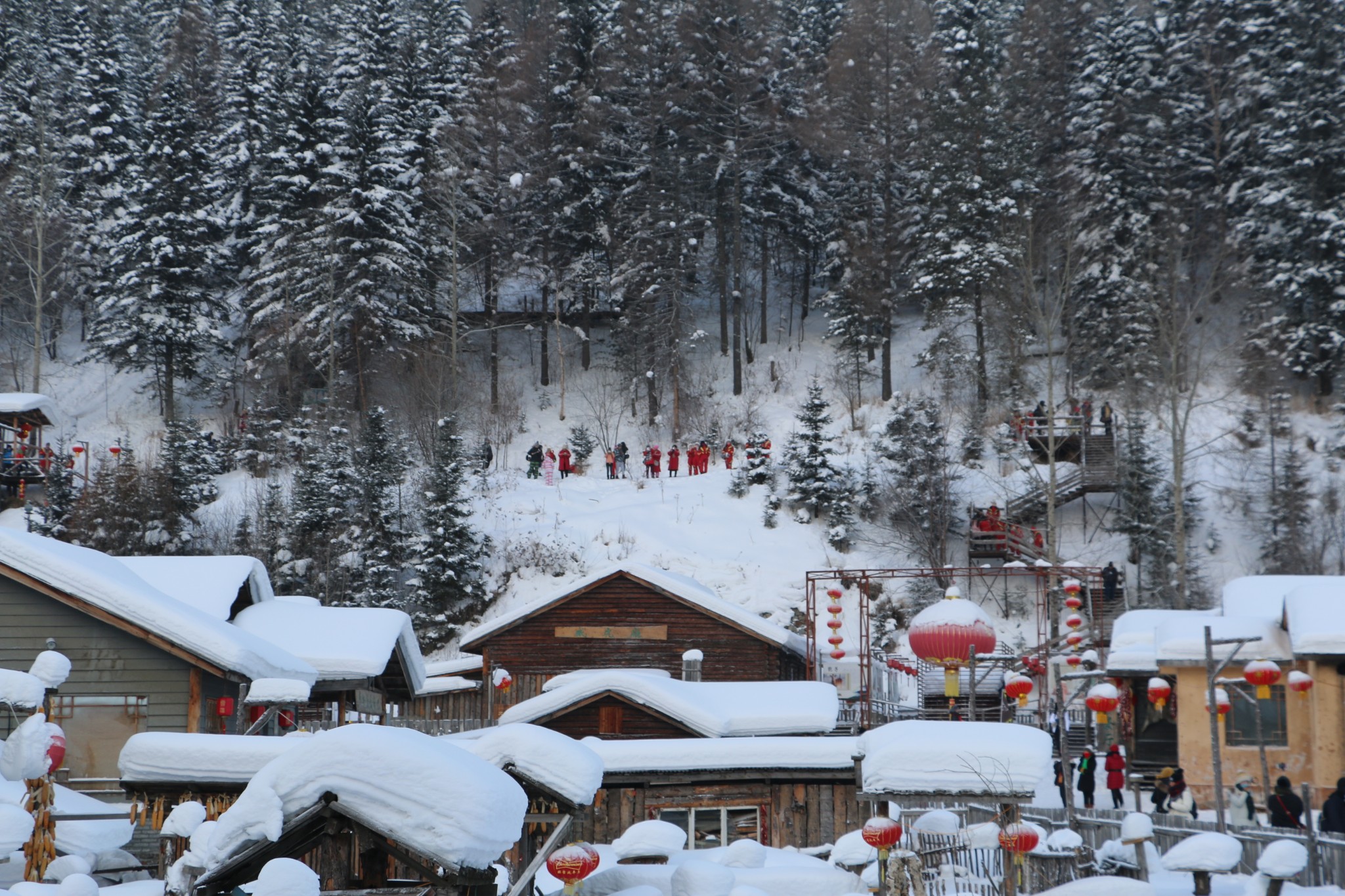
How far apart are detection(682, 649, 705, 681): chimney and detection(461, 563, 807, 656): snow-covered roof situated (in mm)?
2174

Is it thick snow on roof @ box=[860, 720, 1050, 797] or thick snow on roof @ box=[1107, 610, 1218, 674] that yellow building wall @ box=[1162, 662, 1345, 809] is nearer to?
thick snow on roof @ box=[1107, 610, 1218, 674]

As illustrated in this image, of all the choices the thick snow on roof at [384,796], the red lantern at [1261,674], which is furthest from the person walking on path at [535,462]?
the thick snow on roof at [384,796]

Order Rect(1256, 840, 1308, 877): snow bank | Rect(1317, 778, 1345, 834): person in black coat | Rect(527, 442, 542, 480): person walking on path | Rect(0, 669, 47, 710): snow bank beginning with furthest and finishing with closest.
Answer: Rect(527, 442, 542, 480): person walking on path
Rect(1317, 778, 1345, 834): person in black coat
Rect(0, 669, 47, 710): snow bank
Rect(1256, 840, 1308, 877): snow bank

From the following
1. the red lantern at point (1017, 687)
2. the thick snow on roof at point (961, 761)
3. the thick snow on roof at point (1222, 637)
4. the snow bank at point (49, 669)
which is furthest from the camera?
the thick snow on roof at point (1222, 637)

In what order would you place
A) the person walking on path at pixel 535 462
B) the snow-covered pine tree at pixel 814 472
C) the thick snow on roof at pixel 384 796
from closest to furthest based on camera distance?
the thick snow on roof at pixel 384 796, the snow-covered pine tree at pixel 814 472, the person walking on path at pixel 535 462

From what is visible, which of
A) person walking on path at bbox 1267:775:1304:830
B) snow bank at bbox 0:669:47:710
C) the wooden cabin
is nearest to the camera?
snow bank at bbox 0:669:47:710

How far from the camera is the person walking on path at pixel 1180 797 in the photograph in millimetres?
19703

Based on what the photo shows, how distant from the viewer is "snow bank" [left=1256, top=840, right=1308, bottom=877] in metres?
11.7

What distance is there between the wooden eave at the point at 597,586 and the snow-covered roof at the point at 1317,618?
Result: 1020 centimetres

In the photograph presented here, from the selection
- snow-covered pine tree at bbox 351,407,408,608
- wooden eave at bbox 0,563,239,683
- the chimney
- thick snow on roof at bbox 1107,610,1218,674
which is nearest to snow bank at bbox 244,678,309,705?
wooden eave at bbox 0,563,239,683

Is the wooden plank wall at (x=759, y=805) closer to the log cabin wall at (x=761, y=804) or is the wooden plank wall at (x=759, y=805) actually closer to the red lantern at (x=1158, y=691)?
the log cabin wall at (x=761, y=804)

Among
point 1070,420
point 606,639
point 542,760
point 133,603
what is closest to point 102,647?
point 133,603

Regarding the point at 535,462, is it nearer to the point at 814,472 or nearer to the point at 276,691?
the point at 814,472

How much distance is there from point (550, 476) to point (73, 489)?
15.0 m
